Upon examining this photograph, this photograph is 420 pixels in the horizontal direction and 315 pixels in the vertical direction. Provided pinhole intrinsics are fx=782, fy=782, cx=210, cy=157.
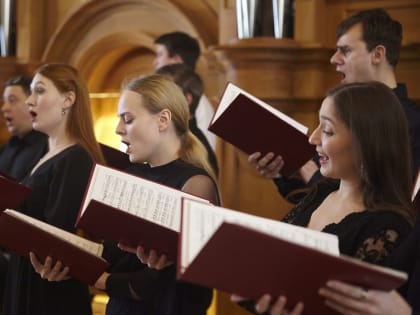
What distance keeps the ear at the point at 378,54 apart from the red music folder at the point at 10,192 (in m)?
1.55

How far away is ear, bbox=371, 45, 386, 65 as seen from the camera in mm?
3371

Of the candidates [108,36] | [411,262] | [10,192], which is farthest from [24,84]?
[411,262]

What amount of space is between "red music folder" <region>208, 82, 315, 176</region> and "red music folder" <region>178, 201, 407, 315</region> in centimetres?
131

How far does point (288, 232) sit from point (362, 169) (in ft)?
1.30

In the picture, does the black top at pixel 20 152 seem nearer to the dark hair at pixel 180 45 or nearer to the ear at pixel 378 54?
the dark hair at pixel 180 45

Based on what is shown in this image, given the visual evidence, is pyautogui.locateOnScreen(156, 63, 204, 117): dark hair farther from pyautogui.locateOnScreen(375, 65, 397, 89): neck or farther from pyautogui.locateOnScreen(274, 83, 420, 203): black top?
pyautogui.locateOnScreen(375, 65, 397, 89): neck

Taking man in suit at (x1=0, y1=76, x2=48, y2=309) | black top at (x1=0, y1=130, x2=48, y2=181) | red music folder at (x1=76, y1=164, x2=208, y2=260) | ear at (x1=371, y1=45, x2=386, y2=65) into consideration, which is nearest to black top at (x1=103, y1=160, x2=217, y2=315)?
red music folder at (x1=76, y1=164, x2=208, y2=260)

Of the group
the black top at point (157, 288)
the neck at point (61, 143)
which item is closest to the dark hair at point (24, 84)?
the neck at point (61, 143)

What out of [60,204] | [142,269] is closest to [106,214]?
[142,269]

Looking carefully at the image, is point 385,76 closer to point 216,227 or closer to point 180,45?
point 216,227

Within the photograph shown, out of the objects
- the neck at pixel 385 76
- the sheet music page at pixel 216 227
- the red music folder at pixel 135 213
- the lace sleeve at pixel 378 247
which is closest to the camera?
the sheet music page at pixel 216 227

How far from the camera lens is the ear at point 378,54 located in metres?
3.37

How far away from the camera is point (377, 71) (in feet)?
11.0

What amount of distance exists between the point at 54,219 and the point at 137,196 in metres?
1.00
